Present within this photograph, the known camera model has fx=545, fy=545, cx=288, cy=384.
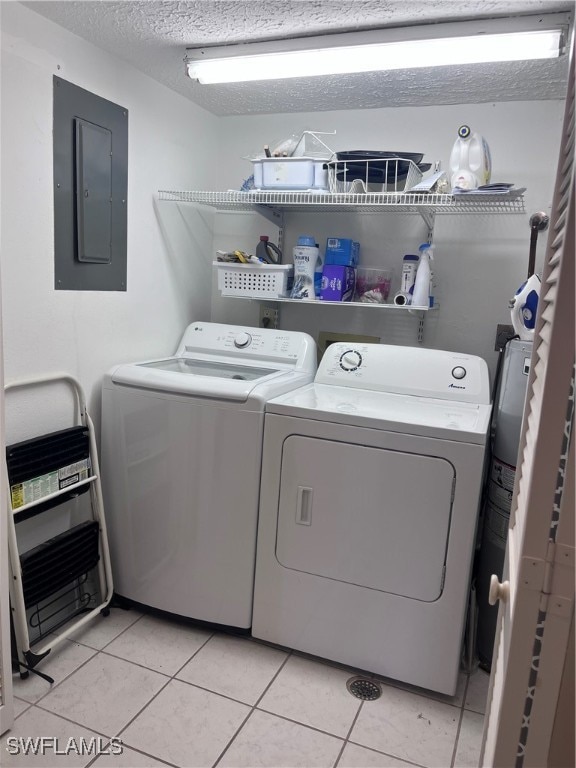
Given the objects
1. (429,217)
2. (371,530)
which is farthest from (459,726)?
(429,217)

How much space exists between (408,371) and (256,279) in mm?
831

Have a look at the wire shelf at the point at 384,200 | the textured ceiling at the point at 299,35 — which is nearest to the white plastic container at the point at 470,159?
the wire shelf at the point at 384,200

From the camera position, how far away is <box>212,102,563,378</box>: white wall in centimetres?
238

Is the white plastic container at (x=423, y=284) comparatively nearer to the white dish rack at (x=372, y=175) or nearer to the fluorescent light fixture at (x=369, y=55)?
the white dish rack at (x=372, y=175)

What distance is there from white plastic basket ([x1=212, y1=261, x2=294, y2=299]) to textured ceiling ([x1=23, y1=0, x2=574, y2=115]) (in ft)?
2.55

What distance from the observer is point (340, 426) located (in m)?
1.88

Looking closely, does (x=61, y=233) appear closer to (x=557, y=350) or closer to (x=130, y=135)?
→ (x=130, y=135)

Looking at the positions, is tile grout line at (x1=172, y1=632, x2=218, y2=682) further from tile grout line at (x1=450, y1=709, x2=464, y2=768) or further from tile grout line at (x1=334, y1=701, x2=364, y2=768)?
tile grout line at (x1=450, y1=709, x2=464, y2=768)

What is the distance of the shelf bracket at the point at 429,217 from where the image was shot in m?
2.38

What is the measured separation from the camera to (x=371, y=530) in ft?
6.17

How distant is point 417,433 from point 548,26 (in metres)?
1.34

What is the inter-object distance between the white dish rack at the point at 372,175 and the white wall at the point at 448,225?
394 millimetres

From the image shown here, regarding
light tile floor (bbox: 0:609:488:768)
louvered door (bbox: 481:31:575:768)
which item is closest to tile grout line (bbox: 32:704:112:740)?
light tile floor (bbox: 0:609:488:768)

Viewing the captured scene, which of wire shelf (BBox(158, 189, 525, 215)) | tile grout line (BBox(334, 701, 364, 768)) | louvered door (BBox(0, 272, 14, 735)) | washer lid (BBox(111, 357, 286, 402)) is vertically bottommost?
tile grout line (BBox(334, 701, 364, 768))
